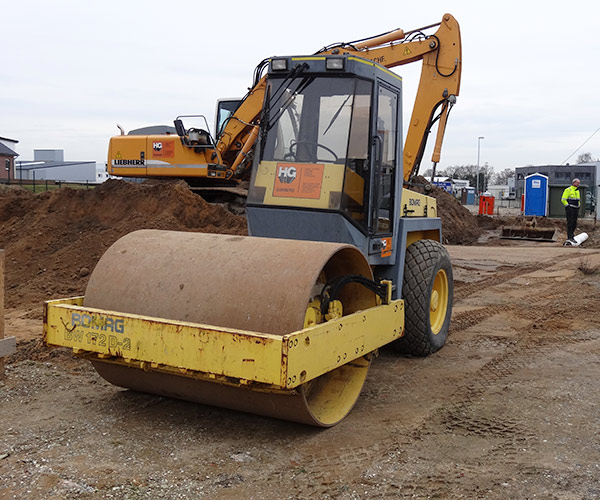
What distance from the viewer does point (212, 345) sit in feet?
13.1

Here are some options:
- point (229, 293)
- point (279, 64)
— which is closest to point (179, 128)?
point (279, 64)

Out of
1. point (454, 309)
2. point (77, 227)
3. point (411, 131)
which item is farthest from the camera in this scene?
point (77, 227)

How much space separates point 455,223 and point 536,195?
8.39 metres

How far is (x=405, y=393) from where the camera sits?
17.9 feet

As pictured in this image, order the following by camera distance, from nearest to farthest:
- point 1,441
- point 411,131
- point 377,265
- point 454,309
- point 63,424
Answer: point 1,441 < point 63,424 < point 377,265 < point 411,131 < point 454,309

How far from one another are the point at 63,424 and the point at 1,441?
0.43m

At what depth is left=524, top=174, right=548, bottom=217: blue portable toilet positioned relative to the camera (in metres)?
27.7

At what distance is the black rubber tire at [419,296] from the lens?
622 cm

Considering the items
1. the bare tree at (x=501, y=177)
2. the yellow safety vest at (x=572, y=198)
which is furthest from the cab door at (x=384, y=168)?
the bare tree at (x=501, y=177)

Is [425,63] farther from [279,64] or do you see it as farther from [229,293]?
[229,293]

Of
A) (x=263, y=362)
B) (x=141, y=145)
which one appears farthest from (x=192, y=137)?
(x=263, y=362)

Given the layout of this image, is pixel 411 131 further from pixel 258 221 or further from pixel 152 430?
pixel 152 430

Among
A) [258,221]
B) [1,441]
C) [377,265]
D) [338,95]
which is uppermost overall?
[338,95]

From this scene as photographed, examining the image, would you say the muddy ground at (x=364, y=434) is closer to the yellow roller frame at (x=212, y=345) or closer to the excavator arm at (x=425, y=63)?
the yellow roller frame at (x=212, y=345)
